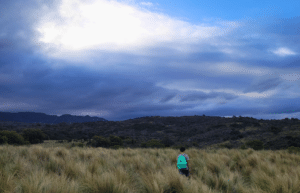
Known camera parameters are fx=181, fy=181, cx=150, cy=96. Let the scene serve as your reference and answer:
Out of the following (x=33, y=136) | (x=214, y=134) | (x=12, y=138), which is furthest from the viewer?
(x=214, y=134)

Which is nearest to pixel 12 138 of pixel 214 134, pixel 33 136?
pixel 33 136

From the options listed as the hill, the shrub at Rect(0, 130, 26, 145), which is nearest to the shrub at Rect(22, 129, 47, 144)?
the hill

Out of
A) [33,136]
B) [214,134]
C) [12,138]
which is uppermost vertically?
[12,138]

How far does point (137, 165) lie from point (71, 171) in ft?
9.83

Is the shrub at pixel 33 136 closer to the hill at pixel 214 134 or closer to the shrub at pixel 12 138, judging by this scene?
the hill at pixel 214 134

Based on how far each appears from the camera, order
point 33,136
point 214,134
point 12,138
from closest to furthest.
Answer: point 12,138
point 33,136
point 214,134

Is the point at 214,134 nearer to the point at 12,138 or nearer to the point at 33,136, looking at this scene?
the point at 33,136

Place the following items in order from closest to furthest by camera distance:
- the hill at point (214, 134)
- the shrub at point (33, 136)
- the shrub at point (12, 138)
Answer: the shrub at point (12, 138) < the hill at point (214, 134) < the shrub at point (33, 136)

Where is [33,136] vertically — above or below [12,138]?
below

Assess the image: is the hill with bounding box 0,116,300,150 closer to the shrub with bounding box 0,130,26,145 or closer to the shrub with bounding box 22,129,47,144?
the shrub with bounding box 22,129,47,144

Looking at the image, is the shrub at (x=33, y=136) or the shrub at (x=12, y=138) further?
the shrub at (x=33, y=136)

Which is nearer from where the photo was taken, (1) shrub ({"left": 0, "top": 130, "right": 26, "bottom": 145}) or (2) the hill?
(1) shrub ({"left": 0, "top": 130, "right": 26, "bottom": 145})

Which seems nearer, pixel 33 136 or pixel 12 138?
pixel 12 138

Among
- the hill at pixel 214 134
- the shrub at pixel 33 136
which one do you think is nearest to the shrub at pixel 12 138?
the shrub at pixel 33 136
